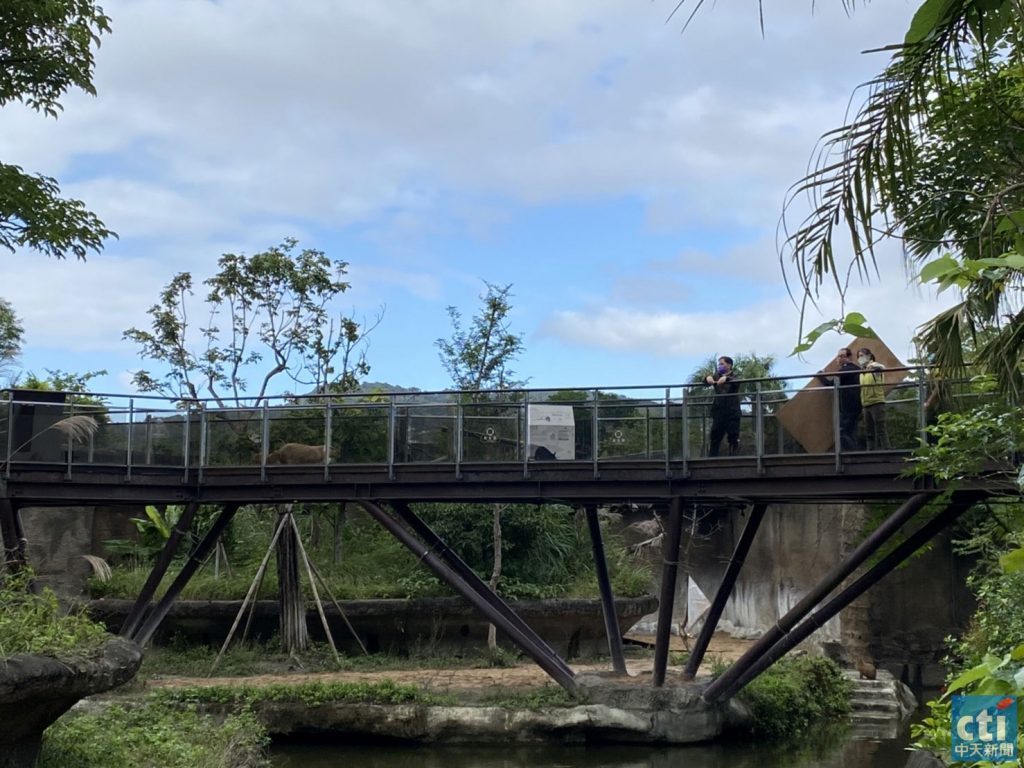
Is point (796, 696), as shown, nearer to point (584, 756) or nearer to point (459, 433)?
point (584, 756)

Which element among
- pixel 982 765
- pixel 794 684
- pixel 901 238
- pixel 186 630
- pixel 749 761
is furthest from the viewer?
pixel 186 630

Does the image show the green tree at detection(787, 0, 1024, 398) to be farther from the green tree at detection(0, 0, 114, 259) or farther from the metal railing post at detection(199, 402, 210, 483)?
the metal railing post at detection(199, 402, 210, 483)

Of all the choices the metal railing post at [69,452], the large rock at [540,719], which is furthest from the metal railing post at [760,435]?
the metal railing post at [69,452]

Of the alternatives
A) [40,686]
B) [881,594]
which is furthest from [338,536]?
[40,686]

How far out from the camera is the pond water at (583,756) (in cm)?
1545

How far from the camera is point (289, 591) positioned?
20141 mm

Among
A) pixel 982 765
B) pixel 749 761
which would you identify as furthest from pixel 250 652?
pixel 982 765

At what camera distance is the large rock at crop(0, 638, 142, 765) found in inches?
287

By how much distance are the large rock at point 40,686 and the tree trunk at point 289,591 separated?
38.0 feet

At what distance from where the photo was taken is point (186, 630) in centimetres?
2091

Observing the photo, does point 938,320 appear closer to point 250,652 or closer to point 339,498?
point 339,498

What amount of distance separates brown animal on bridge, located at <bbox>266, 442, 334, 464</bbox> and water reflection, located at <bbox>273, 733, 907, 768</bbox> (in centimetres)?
417

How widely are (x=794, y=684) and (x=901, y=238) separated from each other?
14358 millimetres

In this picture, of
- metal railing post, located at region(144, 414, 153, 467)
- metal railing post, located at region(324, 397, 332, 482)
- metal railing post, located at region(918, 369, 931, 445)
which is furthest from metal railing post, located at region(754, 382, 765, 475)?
metal railing post, located at region(144, 414, 153, 467)
